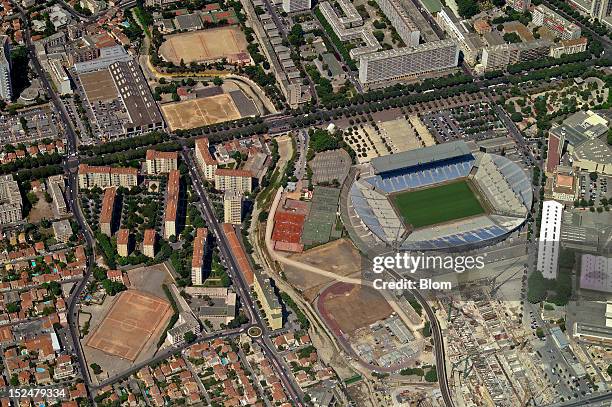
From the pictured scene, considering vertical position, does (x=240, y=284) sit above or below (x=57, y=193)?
below

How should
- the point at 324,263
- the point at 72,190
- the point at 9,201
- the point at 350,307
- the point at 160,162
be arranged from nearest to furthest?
the point at 350,307, the point at 324,263, the point at 9,201, the point at 72,190, the point at 160,162

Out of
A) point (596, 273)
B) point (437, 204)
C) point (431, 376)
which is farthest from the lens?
point (437, 204)

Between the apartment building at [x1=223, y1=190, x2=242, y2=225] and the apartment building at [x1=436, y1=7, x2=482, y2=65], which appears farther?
the apartment building at [x1=436, y1=7, x2=482, y2=65]

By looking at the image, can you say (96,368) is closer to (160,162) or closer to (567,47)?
(160,162)

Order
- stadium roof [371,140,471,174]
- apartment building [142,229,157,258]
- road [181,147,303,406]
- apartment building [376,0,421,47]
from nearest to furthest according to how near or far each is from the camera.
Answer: road [181,147,303,406]
apartment building [142,229,157,258]
stadium roof [371,140,471,174]
apartment building [376,0,421,47]

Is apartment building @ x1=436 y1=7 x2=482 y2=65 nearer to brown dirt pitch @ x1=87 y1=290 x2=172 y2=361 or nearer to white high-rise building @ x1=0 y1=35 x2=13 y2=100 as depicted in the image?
white high-rise building @ x1=0 y1=35 x2=13 y2=100

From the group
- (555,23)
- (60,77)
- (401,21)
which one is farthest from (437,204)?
(60,77)
